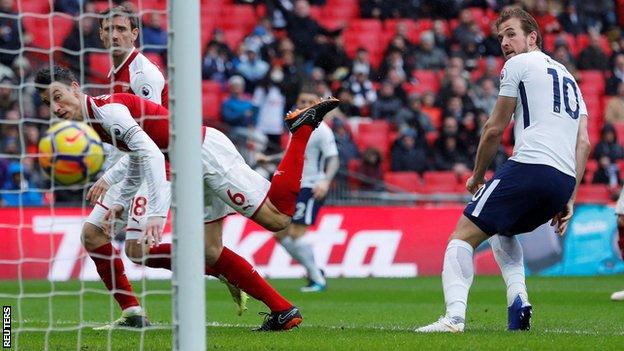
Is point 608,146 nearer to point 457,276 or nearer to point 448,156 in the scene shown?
point 448,156

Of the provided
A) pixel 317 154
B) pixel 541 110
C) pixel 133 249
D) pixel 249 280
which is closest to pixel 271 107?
pixel 317 154

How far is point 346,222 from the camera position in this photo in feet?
51.8

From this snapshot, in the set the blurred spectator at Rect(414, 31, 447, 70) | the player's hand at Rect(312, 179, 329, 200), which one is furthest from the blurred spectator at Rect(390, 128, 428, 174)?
the player's hand at Rect(312, 179, 329, 200)

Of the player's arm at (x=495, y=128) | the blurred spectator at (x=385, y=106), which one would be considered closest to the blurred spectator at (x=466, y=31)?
the blurred spectator at (x=385, y=106)

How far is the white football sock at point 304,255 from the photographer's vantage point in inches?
519

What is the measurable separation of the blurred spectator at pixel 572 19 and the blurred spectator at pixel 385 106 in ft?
17.1

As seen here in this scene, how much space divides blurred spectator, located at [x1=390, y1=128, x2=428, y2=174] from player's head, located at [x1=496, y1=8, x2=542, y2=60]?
35.8ft

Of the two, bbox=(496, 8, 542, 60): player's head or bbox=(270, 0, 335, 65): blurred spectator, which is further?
bbox=(270, 0, 335, 65): blurred spectator

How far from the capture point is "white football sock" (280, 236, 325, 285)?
13172 mm

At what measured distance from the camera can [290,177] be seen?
7641mm

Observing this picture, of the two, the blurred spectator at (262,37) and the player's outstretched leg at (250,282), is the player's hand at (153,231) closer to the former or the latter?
the player's outstretched leg at (250,282)

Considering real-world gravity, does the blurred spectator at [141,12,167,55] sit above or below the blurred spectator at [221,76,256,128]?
above

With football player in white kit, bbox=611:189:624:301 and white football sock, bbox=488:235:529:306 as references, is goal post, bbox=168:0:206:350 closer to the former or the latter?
white football sock, bbox=488:235:529:306

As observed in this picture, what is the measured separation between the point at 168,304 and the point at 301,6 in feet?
31.7
